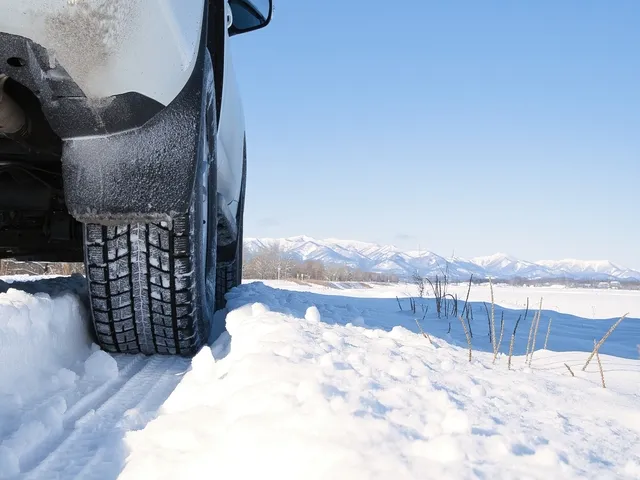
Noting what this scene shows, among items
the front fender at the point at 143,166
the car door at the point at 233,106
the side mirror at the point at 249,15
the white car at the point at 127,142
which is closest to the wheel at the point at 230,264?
the car door at the point at 233,106

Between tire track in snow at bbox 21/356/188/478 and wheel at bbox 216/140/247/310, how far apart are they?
1.62 meters

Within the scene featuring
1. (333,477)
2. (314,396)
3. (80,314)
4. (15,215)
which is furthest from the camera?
(15,215)

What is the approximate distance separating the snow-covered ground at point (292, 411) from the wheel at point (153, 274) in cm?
14

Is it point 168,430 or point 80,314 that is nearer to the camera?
point 168,430

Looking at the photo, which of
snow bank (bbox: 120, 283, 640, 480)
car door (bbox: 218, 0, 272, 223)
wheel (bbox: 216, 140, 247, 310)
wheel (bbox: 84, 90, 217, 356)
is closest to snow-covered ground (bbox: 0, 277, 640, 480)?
snow bank (bbox: 120, 283, 640, 480)

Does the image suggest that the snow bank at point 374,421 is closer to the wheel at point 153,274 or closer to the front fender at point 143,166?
the wheel at point 153,274

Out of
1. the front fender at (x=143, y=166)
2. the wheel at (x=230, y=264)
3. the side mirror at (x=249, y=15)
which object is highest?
the side mirror at (x=249, y=15)

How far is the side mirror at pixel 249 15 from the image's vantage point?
2582 mm

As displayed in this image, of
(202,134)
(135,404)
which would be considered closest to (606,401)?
(135,404)

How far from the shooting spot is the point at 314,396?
1074 millimetres

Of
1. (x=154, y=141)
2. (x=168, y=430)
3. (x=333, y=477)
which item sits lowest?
(x=168, y=430)

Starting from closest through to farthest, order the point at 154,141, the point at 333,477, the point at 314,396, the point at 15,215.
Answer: the point at 333,477
the point at 314,396
the point at 154,141
the point at 15,215

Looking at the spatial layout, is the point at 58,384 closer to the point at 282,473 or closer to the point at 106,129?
the point at 106,129

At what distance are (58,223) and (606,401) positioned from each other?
2.49 meters
